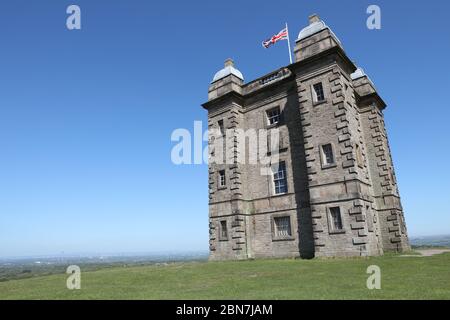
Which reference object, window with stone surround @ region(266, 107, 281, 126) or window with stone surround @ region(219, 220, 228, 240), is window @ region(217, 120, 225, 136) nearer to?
window with stone surround @ region(266, 107, 281, 126)

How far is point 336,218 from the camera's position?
66.2 ft

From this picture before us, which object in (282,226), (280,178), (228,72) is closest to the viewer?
(282,226)

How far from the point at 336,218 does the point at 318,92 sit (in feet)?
28.8

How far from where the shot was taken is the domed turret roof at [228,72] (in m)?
27.9

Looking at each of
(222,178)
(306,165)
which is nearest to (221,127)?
(222,178)

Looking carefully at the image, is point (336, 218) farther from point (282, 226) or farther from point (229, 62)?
point (229, 62)

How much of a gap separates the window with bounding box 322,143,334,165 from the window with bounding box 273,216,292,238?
4842 millimetres

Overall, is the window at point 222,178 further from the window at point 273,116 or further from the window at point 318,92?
the window at point 318,92

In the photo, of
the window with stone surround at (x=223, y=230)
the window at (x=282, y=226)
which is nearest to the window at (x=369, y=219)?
the window at (x=282, y=226)

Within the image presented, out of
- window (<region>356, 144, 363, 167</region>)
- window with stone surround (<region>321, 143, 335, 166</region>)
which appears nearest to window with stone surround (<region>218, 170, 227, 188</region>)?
window with stone surround (<region>321, 143, 335, 166</region>)

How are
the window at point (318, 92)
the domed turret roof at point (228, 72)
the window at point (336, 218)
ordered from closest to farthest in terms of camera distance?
the window at point (336, 218), the window at point (318, 92), the domed turret roof at point (228, 72)

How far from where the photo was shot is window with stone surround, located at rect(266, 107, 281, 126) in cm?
2550

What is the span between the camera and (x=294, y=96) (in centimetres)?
2458

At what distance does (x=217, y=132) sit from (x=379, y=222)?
47.8ft
